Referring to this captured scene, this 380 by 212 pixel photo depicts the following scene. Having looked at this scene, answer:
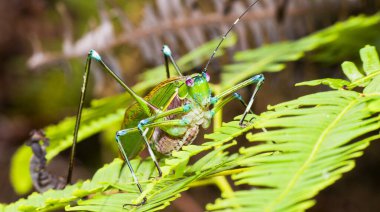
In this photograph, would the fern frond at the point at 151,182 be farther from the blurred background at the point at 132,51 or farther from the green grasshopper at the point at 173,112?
the blurred background at the point at 132,51

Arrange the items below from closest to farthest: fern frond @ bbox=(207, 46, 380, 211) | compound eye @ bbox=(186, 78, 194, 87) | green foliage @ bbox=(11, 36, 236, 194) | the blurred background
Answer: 1. fern frond @ bbox=(207, 46, 380, 211)
2. compound eye @ bbox=(186, 78, 194, 87)
3. green foliage @ bbox=(11, 36, 236, 194)
4. the blurred background

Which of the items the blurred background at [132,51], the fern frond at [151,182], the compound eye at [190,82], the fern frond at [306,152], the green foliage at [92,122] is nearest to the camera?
the fern frond at [306,152]

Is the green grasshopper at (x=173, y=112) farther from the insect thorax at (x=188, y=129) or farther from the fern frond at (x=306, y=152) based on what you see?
the fern frond at (x=306, y=152)

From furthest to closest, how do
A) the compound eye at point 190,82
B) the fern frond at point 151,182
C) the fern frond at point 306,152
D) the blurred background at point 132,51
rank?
1. the blurred background at point 132,51
2. the compound eye at point 190,82
3. the fern frond at point 151,182
4. the fern frond at point 306,152

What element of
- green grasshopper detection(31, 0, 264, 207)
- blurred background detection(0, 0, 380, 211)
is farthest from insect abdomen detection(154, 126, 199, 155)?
blurred background detection(0, 0, 380, 211)

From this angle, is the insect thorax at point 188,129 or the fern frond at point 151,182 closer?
the fern frond at point 151,182

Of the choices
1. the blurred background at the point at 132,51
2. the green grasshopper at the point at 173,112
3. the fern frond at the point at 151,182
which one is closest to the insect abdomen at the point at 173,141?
the green grasshopper at the point at 173,112

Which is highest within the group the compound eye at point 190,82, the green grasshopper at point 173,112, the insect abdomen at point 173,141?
the compound eye at point 190,82

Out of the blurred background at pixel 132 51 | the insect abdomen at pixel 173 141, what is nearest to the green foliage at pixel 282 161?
the insect abdomen at pixel 173 141

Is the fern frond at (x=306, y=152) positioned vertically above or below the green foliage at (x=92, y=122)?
below

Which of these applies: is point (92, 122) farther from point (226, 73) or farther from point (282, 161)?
point (282, 161)

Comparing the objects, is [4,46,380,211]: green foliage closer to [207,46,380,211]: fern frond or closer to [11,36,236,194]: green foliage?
[207,46,380,211]: fern frond
